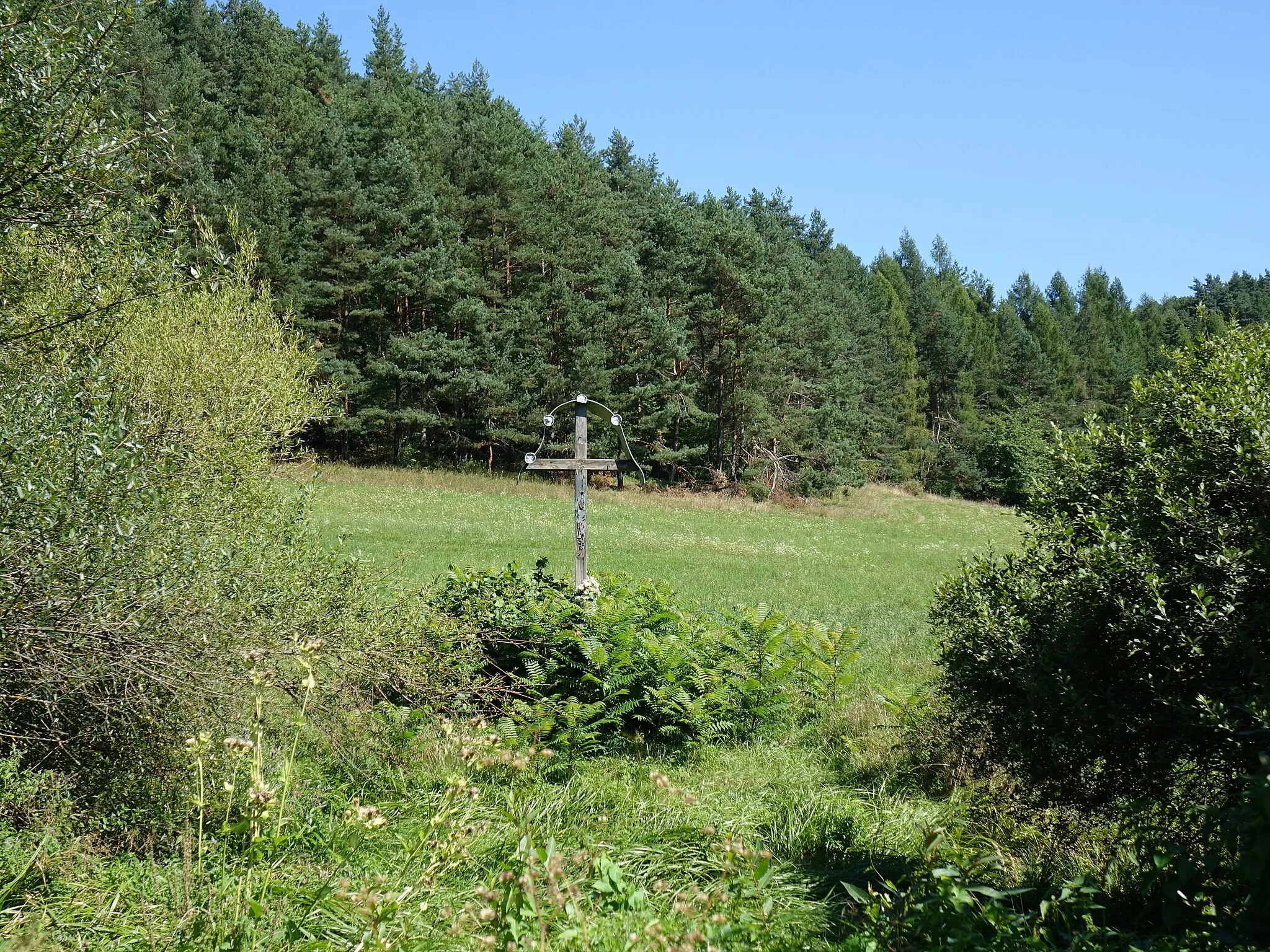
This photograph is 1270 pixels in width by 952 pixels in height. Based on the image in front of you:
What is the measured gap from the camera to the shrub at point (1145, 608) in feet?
14.8

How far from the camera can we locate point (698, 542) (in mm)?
29125

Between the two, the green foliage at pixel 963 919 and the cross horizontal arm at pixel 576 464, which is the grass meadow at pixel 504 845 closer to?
the green foliage at pixel 963 919

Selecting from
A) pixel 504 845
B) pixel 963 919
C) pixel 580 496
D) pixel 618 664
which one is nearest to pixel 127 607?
pixel 504 845

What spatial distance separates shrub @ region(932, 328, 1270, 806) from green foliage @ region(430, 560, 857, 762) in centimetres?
291

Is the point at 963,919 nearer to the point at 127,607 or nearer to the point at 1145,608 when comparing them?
the point at 1145,608

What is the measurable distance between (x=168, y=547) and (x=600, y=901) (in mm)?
3418

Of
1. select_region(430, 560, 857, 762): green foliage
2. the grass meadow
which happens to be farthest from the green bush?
select_region(430, 560, 857, 762): green foliage

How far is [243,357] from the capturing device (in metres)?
12.6

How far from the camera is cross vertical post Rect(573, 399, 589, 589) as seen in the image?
1029 centimetres

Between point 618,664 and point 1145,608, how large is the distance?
4551mm

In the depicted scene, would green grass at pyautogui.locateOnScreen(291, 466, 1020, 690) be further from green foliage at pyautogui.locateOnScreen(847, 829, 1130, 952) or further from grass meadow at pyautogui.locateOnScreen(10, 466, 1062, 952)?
green foliage at pyautogui.locateOnScreen(847, 829, 1130, 952)

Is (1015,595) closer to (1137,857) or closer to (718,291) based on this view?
(1137,857)

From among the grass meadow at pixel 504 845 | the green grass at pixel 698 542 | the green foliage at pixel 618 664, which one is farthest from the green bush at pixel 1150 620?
the green grass at pixel 698 542

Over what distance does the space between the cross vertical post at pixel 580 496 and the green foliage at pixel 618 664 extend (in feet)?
1.02
